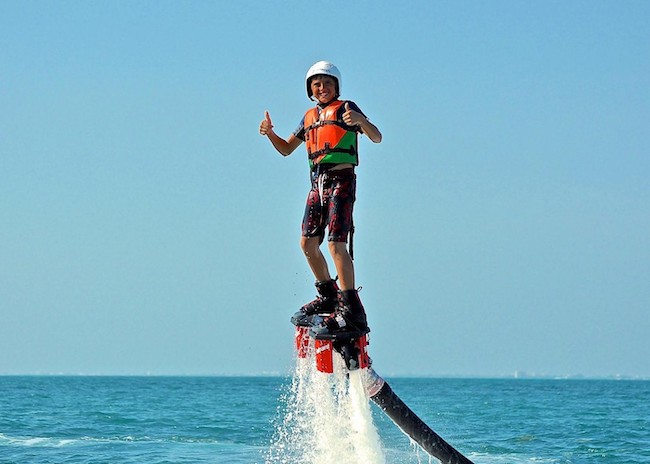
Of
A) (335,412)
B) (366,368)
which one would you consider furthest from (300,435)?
(366,368)

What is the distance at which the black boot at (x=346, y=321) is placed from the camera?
10570 millimetres

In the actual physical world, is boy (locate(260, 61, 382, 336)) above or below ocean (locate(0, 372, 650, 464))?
above

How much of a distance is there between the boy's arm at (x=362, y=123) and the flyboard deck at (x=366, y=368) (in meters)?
1.97

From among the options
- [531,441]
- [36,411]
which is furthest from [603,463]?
[36,411]

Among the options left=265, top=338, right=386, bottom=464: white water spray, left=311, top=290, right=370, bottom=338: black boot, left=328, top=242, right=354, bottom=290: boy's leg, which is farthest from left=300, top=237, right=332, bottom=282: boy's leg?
left=265, top=338, right=386, bottom=464: white water spray

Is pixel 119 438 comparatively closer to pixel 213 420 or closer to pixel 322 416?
pixel 213 420

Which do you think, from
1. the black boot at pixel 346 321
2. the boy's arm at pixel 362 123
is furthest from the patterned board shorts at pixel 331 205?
the black boot at pixel 346 321

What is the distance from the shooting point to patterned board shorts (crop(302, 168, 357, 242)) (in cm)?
1056

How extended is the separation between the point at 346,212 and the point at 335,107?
3.49 feet

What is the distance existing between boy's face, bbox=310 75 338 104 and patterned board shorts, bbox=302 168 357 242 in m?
0.77

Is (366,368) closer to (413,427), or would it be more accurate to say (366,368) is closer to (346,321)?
(346,321)

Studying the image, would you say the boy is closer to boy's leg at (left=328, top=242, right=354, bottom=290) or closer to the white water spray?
boy's leg at (left=328, top=242, right=354, bottom=290)

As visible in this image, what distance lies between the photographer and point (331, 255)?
10617 millimetres

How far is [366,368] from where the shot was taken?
10.9m
